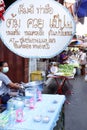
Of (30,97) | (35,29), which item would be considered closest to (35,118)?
(30,97)

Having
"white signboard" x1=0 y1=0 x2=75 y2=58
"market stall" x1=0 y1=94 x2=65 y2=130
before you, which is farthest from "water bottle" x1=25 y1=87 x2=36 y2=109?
"white signboard" x1=0 y1=0 x2=75 y2=58

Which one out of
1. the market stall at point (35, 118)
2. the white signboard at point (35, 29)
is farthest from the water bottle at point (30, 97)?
the white signboard at point (35, 29)

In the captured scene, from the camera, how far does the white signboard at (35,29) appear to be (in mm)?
3943

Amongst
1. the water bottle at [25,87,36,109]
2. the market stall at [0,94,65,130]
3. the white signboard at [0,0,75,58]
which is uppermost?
the white signboard at [0,0,75,58]

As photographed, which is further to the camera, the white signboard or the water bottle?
the water bottle

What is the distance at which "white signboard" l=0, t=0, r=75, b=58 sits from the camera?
155 inches

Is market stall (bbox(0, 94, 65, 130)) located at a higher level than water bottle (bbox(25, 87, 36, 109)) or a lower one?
lower

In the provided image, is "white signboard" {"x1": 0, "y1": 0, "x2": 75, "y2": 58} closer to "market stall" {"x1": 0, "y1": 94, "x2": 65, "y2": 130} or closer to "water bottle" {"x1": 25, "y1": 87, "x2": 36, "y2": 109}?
"market stall" {"x1": 0, "y1": 94, "x2": 65, "y2": 130}

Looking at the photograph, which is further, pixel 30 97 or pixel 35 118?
pixel 30 97

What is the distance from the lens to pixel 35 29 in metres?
4.01

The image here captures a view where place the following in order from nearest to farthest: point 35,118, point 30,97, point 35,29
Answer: point 35,29
point 35,118
point 30,97

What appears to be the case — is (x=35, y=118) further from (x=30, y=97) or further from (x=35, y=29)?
(x=35, y=29)

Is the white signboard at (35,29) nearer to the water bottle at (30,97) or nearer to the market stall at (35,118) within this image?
the market stall at (35,118)

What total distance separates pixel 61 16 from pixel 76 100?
6957 mm
